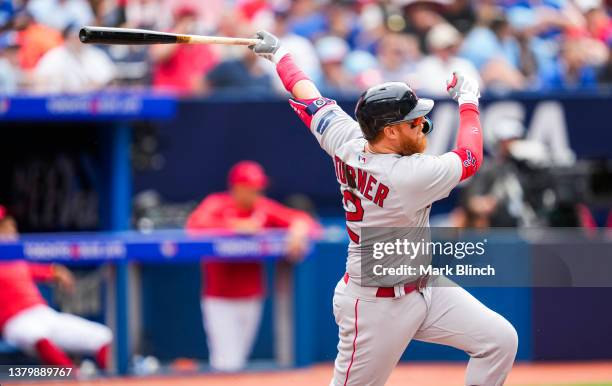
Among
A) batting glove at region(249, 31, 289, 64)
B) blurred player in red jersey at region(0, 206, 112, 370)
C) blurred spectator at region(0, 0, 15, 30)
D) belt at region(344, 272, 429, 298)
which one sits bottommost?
blurred player in red jersey at region(0, 206, 112, 370)

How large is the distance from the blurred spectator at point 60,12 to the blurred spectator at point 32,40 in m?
0.40

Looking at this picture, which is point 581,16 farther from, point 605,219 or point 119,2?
point 119,2

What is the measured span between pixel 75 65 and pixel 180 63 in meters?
1.19

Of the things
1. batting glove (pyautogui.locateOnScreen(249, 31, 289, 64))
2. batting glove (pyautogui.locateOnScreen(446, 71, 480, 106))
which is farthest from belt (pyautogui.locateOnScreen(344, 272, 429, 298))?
batting glove (pyautogui.locateOnScreen(249, 31, 289, 64))

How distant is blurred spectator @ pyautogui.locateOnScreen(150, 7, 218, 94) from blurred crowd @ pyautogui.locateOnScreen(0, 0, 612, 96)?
12mm

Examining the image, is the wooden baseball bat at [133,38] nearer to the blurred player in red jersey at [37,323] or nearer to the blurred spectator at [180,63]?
the blurred player in red jersey at [37,323]

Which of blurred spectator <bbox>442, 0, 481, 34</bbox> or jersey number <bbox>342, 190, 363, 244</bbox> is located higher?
blurred spectator <bbox>442, 0, 481, 34</bbox>

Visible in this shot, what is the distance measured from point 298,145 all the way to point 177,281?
6.10 feet

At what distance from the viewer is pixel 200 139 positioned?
Result: 1080cm

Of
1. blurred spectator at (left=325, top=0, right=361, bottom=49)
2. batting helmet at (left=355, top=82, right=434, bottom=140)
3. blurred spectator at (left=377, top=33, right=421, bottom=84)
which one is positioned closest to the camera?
batting helmet at (left=355, top=82, right=434, bottom=140)

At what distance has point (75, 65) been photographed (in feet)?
33.5

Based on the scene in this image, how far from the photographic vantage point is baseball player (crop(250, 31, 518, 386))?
17.2 ft

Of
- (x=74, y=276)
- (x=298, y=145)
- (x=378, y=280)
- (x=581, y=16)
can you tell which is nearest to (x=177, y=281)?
(x=74, y=276)

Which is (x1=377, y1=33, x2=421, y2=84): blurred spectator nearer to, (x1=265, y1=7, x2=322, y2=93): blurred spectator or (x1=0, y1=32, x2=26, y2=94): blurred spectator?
(x1=265, y1=7, x2=322, y2=93): blurred spectator
